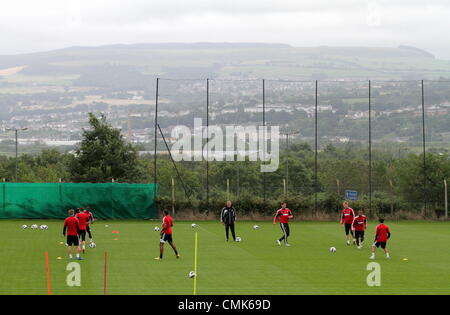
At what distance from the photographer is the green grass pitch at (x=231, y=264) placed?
2233 centimetres

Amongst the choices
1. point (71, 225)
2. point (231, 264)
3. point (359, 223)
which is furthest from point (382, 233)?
point (71, 225)

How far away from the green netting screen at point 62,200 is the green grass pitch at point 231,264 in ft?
23.5

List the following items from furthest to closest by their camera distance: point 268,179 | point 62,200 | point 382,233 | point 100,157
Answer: point 268,179, point 100,157, point 62,200, point 382,233

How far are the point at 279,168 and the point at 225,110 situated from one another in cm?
4037

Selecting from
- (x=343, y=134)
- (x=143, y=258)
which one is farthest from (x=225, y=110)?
(x=143, y=258)

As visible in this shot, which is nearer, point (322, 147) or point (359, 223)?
point (359, 223)

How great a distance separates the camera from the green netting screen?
50.5 meters

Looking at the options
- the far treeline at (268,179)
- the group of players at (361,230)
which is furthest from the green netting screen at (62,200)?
the group of players at (361,230)

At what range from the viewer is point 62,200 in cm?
5078

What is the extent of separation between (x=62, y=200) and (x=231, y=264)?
2520 cm

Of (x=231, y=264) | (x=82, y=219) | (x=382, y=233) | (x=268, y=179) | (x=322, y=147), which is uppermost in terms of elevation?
(x=322, y=147)

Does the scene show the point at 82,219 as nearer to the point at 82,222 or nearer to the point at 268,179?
the point at 82,222
